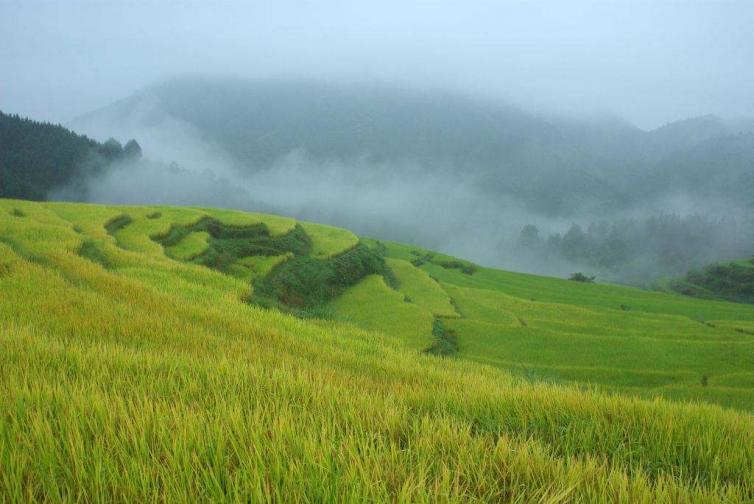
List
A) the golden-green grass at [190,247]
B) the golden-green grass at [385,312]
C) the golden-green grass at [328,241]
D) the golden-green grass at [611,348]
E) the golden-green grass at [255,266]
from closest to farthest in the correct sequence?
the golden-green grass at [611,348] → the golden-green grass at [385,312] → the golden-green grass at [190,247] → the golden-green grass at [255,266] → the golden-green grass at [328,241]

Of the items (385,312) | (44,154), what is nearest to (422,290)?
(385,312)

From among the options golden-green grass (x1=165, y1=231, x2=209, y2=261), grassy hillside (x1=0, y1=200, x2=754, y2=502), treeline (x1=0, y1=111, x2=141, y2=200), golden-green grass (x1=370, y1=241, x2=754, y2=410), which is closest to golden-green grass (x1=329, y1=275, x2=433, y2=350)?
golden-green grass (x1=370, y1=241, x2=754, y2=410)

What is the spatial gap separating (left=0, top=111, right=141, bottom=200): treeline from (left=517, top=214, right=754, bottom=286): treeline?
10333 cm

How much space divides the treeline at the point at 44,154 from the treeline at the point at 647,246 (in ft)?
339

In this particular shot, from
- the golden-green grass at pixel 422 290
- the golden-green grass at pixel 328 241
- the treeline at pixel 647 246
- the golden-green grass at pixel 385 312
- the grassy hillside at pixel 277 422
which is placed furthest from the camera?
the treeline at pixel 647 246

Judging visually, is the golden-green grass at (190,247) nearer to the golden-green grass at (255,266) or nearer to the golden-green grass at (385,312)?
the golden-green grass at (255,266)

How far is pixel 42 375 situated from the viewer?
2.83 metres

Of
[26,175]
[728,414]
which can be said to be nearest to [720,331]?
[728,414]

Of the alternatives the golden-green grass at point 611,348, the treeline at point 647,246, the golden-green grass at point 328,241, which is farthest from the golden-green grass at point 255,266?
the treeline at point 647,246

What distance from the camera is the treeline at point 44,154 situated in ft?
233

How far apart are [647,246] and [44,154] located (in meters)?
131

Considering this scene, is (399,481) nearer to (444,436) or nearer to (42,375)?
(444,436)

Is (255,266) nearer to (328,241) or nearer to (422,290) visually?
(328,241)

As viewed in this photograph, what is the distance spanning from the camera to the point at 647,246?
116 m
